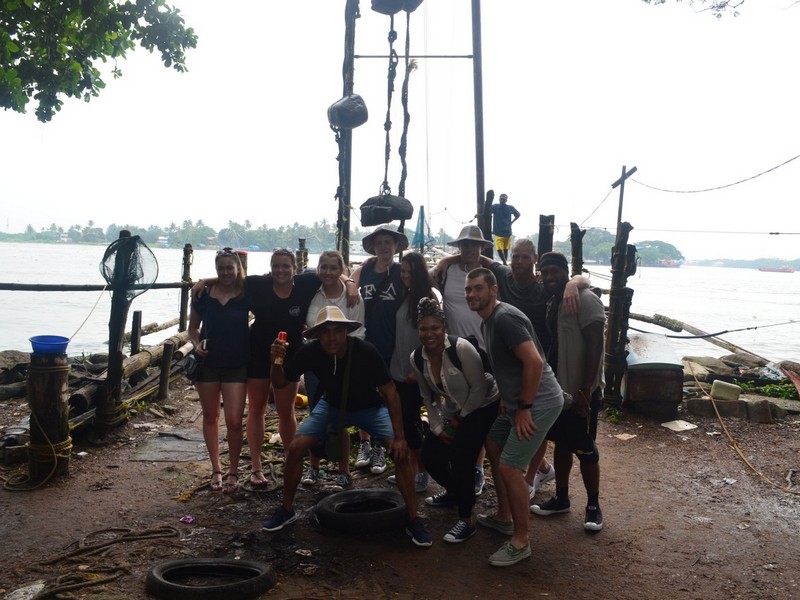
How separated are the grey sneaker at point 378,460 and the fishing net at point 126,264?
2640 mm

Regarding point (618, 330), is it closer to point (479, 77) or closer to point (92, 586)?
point (479, 77)

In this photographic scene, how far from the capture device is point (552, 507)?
15.2 feet

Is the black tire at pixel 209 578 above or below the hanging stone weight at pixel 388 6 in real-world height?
below

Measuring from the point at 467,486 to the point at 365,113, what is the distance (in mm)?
4298

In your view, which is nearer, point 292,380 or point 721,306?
point 292,380

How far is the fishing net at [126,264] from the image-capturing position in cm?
581

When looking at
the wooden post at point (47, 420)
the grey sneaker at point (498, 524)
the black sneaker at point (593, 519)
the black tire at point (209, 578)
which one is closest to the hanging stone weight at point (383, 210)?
the wooden post at point (47, 420)

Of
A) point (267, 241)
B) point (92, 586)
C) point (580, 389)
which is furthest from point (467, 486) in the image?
point (267, 241)

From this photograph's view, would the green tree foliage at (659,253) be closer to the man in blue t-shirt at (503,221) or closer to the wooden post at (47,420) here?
the man in blue t-shirt at (503,221)

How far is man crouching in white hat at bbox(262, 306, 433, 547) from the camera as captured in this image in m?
4.04

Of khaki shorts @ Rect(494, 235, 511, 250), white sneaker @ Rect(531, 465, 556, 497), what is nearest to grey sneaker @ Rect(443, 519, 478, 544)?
white sneaker @ Rect(531, 465, 556, 497)

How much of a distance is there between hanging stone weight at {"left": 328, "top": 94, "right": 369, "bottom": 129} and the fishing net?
243 cm

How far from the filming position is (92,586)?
3361 mm

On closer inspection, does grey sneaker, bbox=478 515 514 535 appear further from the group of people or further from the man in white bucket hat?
the man in white bucket hat
